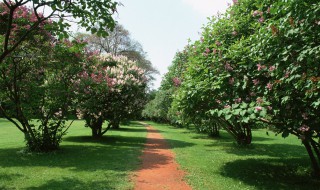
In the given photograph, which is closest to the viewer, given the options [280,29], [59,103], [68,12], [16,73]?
[68,12]

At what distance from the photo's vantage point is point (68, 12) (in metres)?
6.84

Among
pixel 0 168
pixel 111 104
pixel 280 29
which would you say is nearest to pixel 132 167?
pixel 0 168

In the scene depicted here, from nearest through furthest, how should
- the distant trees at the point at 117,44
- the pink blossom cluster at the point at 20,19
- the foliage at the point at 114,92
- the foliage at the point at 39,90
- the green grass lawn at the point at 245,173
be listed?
the green grass lawn at the point at 245,173
the pink blossom cluster at the point at 20,19
the foliage at the point at 39,90
the foliage at the point at 114,92
the distant trees at the point at 117,44

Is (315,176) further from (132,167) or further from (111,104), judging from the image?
(111,104)

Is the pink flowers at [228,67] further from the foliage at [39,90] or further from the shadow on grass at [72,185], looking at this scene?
the foliage at [39,90]

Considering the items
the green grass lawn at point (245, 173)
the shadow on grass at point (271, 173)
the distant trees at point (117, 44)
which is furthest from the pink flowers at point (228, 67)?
the distant trees at point (117, 44)

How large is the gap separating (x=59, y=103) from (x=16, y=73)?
2.73 m

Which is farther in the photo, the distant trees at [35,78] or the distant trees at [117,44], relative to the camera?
the distant trees at [117,44]

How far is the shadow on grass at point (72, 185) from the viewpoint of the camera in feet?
30.9

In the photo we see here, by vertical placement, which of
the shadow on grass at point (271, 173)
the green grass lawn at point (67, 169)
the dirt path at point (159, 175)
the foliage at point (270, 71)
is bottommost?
the shadow on grass at point (271, 173)

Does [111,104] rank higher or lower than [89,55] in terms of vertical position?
lower

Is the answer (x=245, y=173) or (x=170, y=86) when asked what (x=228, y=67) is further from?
(x=170, y=86)

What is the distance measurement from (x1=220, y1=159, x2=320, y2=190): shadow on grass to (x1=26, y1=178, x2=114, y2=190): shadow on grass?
5.23m

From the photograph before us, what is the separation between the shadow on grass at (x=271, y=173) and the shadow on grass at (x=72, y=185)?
5226mm
